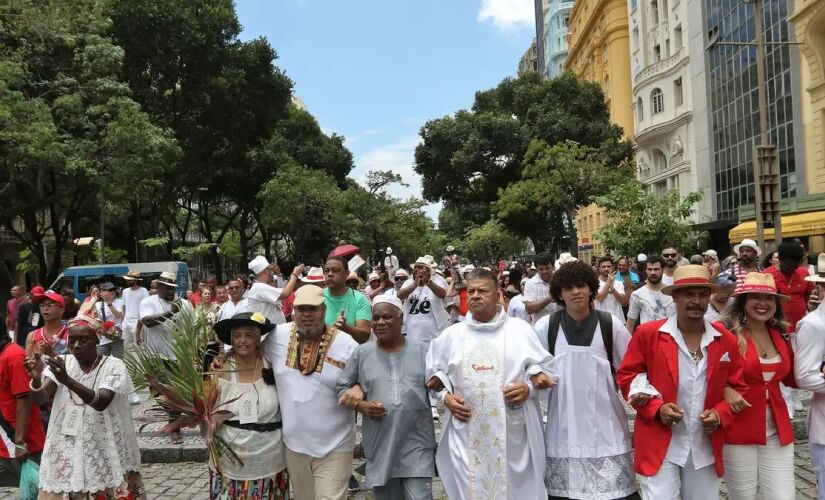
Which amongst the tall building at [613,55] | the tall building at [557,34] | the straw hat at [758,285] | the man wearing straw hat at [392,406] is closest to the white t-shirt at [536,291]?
the straw hat at [758,285]

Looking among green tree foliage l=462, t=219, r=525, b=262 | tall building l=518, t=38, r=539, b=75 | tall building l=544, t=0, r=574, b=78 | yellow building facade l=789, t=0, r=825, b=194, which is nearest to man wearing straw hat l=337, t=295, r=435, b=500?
yellow building facade l=789, t=0, r=825, b=194

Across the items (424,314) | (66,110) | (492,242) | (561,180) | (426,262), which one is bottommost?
(424,314)

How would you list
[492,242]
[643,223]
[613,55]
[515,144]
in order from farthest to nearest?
[492,242] < [613,55] < [515,144] < [643,223]

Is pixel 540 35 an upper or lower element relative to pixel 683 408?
upper

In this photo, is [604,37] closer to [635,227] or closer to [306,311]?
[635,227]

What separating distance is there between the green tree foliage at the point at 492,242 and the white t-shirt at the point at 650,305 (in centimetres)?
4228

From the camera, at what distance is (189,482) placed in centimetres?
656

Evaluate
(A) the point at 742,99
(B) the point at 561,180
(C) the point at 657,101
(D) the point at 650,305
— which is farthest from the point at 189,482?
(C) the point at 657,101

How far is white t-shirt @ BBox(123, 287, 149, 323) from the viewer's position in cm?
1060

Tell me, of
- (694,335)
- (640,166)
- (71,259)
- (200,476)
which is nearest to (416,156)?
(640,166)

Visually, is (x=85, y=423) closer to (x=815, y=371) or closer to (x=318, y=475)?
(x=318, y=475)

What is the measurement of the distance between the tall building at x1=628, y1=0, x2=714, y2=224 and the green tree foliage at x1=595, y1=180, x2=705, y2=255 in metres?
13.9

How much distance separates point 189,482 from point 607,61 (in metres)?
47.5

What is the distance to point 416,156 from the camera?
4109 centimetres
